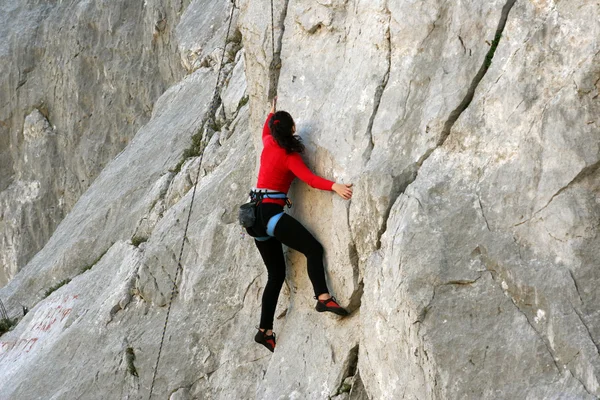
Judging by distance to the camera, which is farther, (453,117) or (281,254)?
(281,254)

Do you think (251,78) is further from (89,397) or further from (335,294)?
(89,397)

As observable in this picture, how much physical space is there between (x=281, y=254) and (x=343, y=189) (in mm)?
1411

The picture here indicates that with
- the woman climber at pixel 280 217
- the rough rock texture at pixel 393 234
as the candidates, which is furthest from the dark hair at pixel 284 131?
the rough rock texture at pixel 393 234

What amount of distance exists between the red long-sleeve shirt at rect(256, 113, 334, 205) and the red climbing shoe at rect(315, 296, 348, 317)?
3.91 ft

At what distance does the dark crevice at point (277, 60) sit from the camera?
9.91m

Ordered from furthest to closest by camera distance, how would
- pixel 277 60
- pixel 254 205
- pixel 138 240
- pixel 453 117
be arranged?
pixel 138 240
pixel 277 60
pixel 254 205
pixel 453 117

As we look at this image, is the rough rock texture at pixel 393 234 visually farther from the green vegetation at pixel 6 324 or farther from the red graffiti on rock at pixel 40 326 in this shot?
the green vegetation at pixel 6 324

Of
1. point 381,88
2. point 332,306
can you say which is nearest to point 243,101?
point 381,88

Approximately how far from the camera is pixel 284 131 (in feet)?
28.2

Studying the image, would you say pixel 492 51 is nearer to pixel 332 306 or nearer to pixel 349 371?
pixel 332 306

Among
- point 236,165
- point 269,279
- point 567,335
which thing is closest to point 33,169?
point 236,165

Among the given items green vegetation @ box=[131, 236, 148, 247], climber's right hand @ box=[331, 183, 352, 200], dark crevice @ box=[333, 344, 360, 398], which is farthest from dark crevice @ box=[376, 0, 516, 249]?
green vegetation @ box=[131, 236, 148, 247]

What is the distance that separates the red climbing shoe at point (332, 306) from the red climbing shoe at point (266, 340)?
3.72 ft

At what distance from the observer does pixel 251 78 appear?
34.3 ft
